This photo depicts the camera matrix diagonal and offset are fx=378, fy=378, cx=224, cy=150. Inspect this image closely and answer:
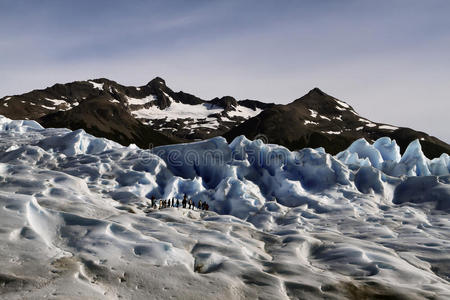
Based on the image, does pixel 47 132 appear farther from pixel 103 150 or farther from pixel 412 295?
pixel 412 295

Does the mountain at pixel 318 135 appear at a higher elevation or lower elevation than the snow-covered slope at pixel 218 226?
higher

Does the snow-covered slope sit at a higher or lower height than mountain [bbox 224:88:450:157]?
lower

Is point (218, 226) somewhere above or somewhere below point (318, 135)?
below

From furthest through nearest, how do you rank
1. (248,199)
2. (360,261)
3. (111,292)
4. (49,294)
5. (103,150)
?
(103,150), (248,199), (360,261), (111,292), (49,294)

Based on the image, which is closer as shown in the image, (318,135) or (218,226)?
(218,226)

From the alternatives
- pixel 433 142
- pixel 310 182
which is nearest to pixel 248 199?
pixel 310 182

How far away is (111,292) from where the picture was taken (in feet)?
44.1

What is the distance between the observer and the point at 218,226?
2741 cm

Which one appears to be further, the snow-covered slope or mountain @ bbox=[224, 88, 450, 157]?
mountain @ bbox=[224, 88, 450, 157]

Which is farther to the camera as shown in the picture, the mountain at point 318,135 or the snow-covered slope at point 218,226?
the mountain at point 318,135

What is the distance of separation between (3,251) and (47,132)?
66.3 meters

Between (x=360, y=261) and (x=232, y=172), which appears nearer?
(x=360, y=261)

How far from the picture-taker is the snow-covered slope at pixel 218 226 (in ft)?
49.1

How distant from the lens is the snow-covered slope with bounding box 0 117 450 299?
15.0 m
